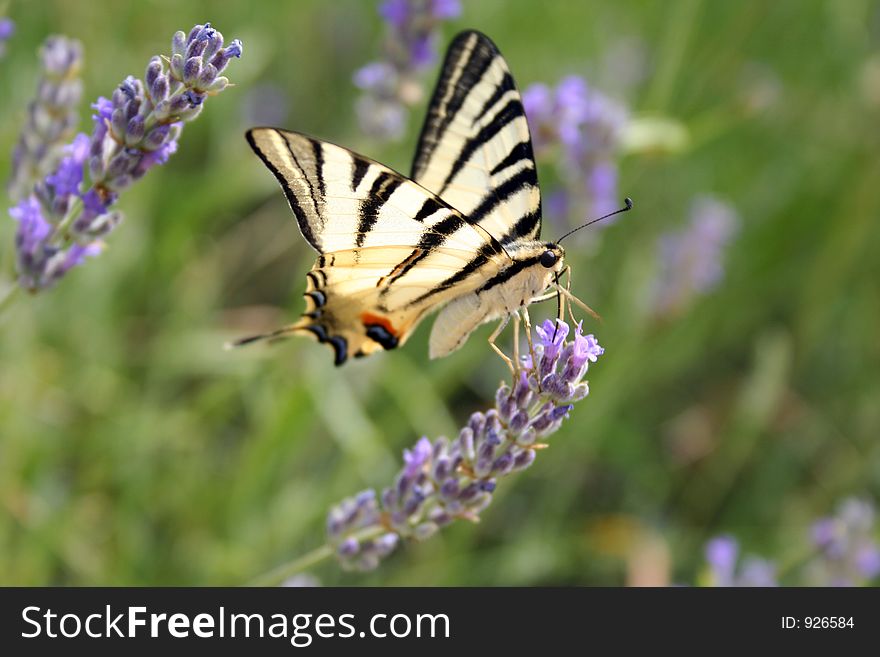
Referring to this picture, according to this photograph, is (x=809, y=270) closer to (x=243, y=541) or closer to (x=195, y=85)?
(x=243, y=541)

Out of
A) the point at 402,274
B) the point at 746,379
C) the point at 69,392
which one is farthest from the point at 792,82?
the point at 69,392

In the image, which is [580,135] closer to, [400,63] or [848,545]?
[400,63]

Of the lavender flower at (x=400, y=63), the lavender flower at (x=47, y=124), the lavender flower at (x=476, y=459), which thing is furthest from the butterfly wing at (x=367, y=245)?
the lavender flower at (x=400, y=63)

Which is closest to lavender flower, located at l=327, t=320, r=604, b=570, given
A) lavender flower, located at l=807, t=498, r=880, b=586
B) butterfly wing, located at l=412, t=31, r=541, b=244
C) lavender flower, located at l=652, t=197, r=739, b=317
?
butterfly wing, located at l=412, t=31, r=541, b=244

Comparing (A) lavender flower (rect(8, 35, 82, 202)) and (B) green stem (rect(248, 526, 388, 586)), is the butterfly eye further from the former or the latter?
(A) lavender flower (rect(8, 35, 82, 202))

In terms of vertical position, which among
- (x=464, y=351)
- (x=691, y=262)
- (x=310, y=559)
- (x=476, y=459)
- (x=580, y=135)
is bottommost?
(x=310, y=559)

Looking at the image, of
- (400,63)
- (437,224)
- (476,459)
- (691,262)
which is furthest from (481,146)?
(691,262)

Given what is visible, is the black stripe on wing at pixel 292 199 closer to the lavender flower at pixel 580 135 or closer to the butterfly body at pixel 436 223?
A: the butterfly body at pixel 436 223
